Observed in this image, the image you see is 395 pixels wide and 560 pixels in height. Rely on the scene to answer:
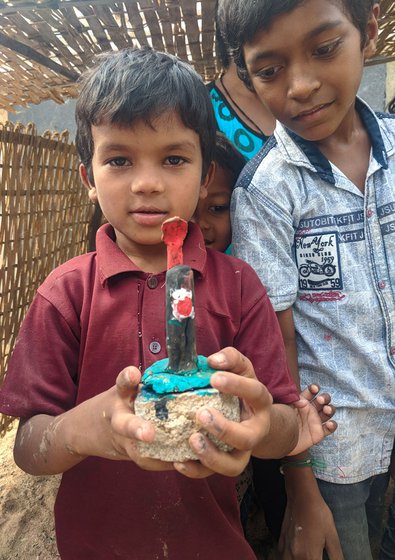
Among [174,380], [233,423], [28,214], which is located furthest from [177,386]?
[28,214]

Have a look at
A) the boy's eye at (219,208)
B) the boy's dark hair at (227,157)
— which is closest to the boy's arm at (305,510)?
the boy's eye at (219,208)

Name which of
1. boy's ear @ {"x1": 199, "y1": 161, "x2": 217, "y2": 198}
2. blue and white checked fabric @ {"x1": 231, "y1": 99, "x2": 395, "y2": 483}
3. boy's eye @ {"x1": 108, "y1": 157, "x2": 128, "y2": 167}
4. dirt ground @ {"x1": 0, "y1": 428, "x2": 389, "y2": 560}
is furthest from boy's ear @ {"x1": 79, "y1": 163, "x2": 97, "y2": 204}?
dirt ground @ {"x1": 0, "y1": 428, "x2": 389, "y2": 560}

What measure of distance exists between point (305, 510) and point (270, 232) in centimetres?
90

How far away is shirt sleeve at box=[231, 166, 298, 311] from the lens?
1.58 m

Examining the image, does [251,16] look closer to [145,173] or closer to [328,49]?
[328,49]

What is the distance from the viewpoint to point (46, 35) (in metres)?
2.67

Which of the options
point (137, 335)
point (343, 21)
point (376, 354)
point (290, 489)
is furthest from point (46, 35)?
point (290, 489)

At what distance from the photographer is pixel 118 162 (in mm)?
1271

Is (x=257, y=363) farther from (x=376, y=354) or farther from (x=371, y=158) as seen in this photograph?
(x=371, y=158)

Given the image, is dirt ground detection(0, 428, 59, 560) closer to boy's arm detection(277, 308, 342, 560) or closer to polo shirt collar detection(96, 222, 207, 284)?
boy's arm detection(277, 308, 342, 560)

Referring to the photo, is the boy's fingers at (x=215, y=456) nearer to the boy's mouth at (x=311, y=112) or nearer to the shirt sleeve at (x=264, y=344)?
the shirt sleeve at (x=264, y=344)

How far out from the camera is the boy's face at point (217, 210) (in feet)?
6.40

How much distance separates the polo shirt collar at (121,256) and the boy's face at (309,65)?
50 centimetres

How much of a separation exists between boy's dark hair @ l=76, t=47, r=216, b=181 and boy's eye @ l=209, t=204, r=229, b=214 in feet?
1.77
